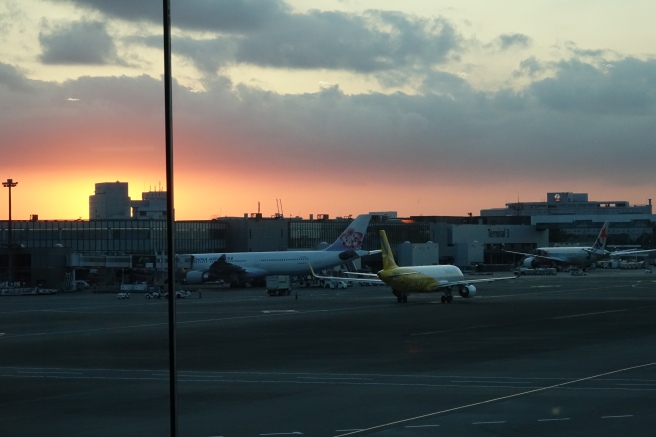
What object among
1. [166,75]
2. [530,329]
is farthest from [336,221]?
[166,75]

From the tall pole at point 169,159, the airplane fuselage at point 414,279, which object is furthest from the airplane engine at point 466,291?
the tall pole at point 169,159

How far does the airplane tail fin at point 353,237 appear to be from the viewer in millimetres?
131875

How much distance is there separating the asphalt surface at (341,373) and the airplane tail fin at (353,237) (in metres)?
52.3

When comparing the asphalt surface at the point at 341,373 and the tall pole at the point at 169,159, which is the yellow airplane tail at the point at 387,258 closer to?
the asphalt surface at the point at 341,373

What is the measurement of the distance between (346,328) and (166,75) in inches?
1852

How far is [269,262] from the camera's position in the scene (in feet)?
429

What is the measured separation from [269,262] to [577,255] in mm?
65324

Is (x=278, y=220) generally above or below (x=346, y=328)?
above

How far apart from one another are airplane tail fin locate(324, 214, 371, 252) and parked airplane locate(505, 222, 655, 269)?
172 feet

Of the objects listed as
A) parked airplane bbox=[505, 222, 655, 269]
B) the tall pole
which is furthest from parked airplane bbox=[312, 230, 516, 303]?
parked airplane bbox=[505, 222, 655, 269]

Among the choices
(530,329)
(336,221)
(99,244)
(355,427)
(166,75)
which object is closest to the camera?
(166,75)

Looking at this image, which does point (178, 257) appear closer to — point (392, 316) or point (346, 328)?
point (392, 316)

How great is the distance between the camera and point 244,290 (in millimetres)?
125562

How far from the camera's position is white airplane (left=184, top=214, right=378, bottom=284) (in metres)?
130
